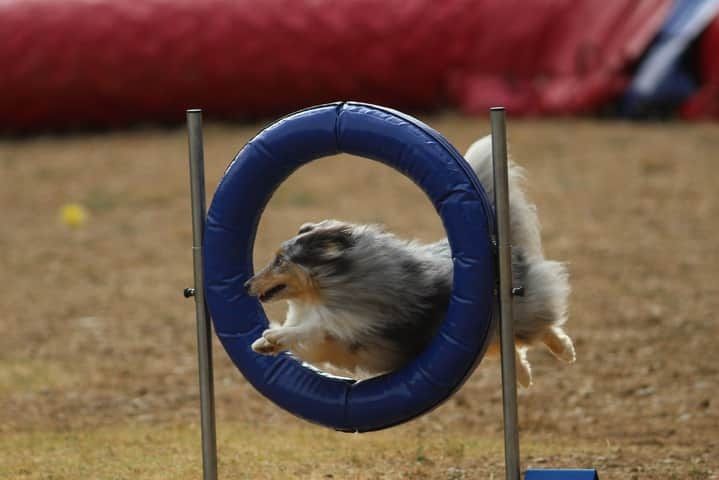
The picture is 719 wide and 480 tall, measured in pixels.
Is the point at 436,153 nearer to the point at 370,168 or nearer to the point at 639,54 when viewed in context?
the point at 370,168

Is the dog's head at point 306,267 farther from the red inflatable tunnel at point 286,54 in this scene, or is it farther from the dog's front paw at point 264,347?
the red inflatable tunnel at point 286,54

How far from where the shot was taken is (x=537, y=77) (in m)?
15.2

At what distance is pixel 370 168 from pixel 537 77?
2.84 metres

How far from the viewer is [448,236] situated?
4629 millimetres

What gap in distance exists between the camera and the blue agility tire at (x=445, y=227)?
455 cm

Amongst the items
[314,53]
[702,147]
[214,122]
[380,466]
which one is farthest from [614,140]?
[380,466]

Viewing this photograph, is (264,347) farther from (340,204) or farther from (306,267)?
(340,204)

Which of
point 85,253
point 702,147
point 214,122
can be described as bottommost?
point 85,253

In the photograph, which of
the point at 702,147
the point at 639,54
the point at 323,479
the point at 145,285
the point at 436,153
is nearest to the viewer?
the point at 436,153

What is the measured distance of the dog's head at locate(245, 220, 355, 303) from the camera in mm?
4844

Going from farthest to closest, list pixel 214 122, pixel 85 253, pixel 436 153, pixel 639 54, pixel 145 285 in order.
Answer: pixel 214 122
pixel 639 54
pixel 85 253
pixel 145 285
pixel 436 153

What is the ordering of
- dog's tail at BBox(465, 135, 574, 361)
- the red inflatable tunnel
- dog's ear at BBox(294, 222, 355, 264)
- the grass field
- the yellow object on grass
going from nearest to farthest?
dog's ear at BBox(294, 222, 355, 264)
dog's tail at BBox(465, 135, 574, 361)
the grass field
the yellow object on grass
the red inflatable tunnel

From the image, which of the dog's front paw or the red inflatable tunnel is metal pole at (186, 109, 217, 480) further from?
the red inflatable tunnel

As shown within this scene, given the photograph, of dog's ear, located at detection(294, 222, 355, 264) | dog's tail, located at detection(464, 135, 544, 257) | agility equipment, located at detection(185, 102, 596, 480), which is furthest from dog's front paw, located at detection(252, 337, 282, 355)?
dog's tail, located at detection(464, 135, 544, 257)
